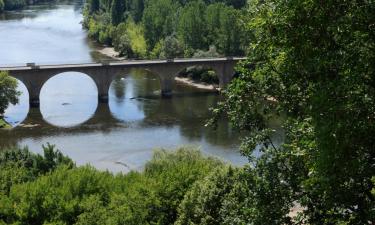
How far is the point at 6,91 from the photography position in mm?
64375

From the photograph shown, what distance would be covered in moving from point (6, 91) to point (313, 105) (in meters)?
55.8

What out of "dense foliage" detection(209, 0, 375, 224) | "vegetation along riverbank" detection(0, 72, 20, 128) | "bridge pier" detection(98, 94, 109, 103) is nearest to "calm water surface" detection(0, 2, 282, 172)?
"bridge pier" detection(98, 94, 109, 103)

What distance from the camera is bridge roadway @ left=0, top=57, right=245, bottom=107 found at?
71.2m

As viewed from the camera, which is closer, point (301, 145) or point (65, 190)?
point (301, 145)

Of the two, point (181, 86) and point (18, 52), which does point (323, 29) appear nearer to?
point (181, 86)

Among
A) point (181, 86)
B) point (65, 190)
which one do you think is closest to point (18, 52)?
point (181, 86)

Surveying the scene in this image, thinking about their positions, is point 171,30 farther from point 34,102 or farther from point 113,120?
point 113,120

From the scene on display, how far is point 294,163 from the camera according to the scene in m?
15.1

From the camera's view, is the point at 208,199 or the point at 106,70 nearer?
the point at 208,199

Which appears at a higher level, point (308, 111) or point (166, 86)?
point (308, 111)

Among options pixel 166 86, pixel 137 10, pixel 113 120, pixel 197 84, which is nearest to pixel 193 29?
pixel 197 84

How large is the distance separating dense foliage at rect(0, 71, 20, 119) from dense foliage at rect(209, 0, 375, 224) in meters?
52.2

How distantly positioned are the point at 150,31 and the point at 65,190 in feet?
239

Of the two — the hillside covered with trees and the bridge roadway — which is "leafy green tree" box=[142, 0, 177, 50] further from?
the hillside covered with trees
